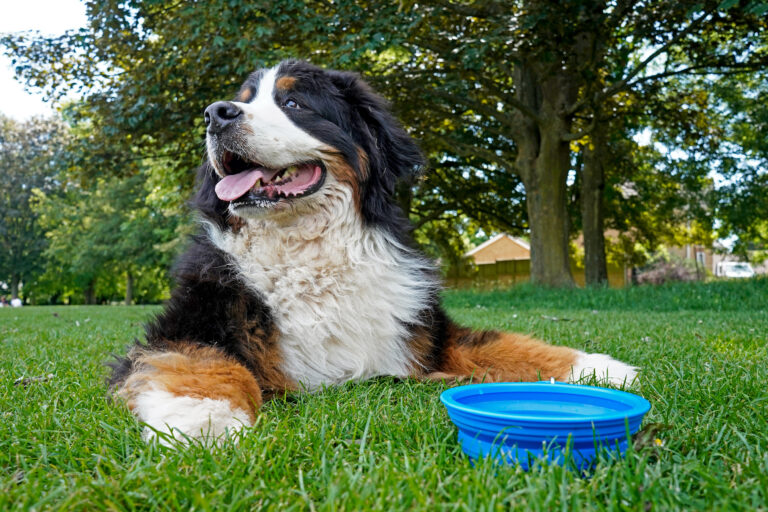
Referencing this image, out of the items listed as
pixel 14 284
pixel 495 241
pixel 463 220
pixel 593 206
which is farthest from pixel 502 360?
pixel 14 284

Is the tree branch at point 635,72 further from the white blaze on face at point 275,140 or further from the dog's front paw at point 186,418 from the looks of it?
the dog's front paw at point 186,418

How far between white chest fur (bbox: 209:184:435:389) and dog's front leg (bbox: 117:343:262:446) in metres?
0.43

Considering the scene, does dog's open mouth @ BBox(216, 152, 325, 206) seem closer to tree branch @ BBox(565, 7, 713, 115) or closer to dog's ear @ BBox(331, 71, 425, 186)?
dog's ear @ BBox(331, 71, 425, 186)

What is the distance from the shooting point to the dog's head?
290cm

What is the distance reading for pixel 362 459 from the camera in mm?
1677

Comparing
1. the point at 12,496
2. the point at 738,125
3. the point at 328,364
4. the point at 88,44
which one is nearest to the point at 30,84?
the point at 88,44

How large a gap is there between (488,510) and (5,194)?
42.1 m

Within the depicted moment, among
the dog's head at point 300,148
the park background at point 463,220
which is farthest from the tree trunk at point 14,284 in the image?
the dog's head at point 300,148

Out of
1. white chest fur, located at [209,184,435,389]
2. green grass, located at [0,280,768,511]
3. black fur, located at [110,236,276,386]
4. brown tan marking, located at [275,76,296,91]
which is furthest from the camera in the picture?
brown tan marking, located at [275,76,296,91]

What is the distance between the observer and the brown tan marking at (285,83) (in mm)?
3178

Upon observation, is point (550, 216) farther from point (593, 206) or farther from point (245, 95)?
point (245, 95)

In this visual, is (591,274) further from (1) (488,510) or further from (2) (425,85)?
(1) (488,510)

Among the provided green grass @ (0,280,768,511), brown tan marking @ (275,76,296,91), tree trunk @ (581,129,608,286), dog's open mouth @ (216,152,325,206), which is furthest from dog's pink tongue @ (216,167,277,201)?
tree trunk @ (581,129,608,286)

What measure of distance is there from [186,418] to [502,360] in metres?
1.78
